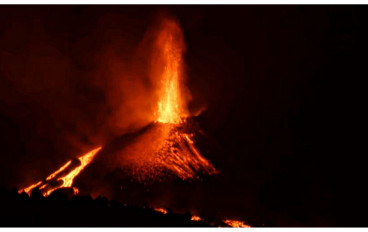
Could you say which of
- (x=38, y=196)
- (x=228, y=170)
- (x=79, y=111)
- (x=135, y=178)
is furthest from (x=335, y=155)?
(x=38, y=196)

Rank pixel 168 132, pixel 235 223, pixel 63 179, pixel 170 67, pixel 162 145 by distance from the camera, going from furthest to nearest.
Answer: pixel 170 67
pixel 168 132
pixel 162 145
pixel 63 179
pixel 235 223

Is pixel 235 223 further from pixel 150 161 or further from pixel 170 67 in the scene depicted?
pixel 170 67

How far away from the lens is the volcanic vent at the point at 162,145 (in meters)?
12.4

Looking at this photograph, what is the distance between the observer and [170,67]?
16.5 m

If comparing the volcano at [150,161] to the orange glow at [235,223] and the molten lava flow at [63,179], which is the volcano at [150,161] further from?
the orange glow at [235,223]

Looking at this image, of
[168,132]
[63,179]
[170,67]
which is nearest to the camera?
[63,179]

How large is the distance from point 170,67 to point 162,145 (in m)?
4.12

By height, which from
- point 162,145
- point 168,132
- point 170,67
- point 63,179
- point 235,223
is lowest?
point 235,223

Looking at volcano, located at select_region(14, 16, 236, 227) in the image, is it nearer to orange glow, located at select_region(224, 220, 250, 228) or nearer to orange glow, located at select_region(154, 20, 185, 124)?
orange glow, located at select_region(154, 20, 185, 124)

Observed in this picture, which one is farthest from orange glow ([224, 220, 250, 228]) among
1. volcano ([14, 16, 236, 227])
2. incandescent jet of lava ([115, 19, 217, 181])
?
incandescent jet of lava ([115, 19, 217, 181])

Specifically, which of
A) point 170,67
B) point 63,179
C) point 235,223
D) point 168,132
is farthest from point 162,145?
point 170,67

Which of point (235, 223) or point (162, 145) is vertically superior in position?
point (162, 145)

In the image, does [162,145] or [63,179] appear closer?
[63,179]

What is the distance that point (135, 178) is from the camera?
12.1 metres
